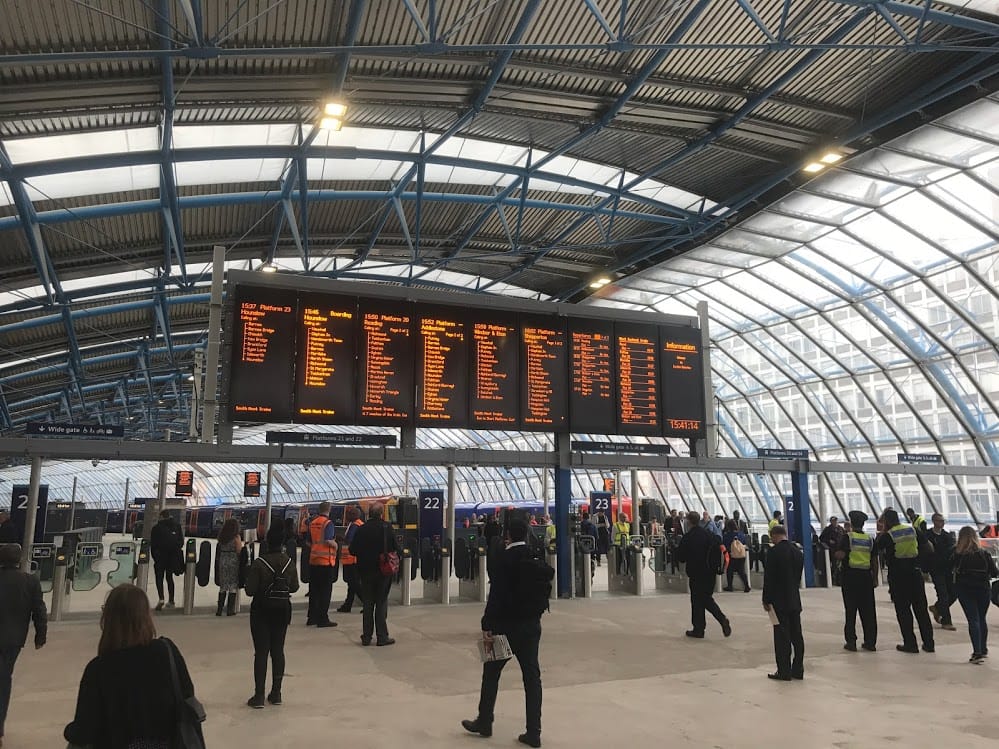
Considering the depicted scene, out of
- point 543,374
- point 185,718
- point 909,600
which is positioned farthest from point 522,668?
point 543,374

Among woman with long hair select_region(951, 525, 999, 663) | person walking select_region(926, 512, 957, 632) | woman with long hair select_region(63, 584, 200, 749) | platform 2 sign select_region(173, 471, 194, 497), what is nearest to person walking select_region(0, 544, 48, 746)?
woman with long hair select_region(63, 584, 200, 749)

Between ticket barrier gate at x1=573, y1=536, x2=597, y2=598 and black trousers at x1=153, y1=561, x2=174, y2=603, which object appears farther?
ticket barrier gate at x1=573, y1=536, x2=597, y2=598

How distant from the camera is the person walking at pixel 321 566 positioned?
11359 mm

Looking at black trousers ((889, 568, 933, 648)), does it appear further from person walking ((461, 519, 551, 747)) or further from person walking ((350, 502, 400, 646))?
person walking ((350, 502, 400, 646))

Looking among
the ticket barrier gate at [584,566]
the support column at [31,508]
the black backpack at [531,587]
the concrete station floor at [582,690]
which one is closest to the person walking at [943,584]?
the concrete station floor at [582,690]

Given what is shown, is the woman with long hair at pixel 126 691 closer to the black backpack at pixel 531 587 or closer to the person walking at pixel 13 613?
the person walking at pixel 13 613

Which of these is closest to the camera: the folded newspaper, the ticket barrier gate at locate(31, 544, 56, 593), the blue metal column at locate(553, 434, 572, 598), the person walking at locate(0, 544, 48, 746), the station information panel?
the person walking at locate(0, 544, 48, 746)

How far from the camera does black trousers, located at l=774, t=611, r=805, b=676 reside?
25.7 ft

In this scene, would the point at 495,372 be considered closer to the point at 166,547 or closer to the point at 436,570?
the point at 436,570

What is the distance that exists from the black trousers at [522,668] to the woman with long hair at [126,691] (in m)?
3.00

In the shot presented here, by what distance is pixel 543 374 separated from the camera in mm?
14820

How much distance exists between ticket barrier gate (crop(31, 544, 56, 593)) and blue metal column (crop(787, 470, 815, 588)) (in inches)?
610

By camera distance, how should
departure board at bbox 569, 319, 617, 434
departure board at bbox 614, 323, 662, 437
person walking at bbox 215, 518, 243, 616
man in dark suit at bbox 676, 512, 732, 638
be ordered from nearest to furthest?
man in dark suit at bbox 676, 512, 732, 638, person walking at bbox 215, 518, 243, 616, departure board at bbox 569, 319, 617, 434, departure board at bbox 614, 323, 662, 437

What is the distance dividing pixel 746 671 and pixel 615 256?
58.3ft
